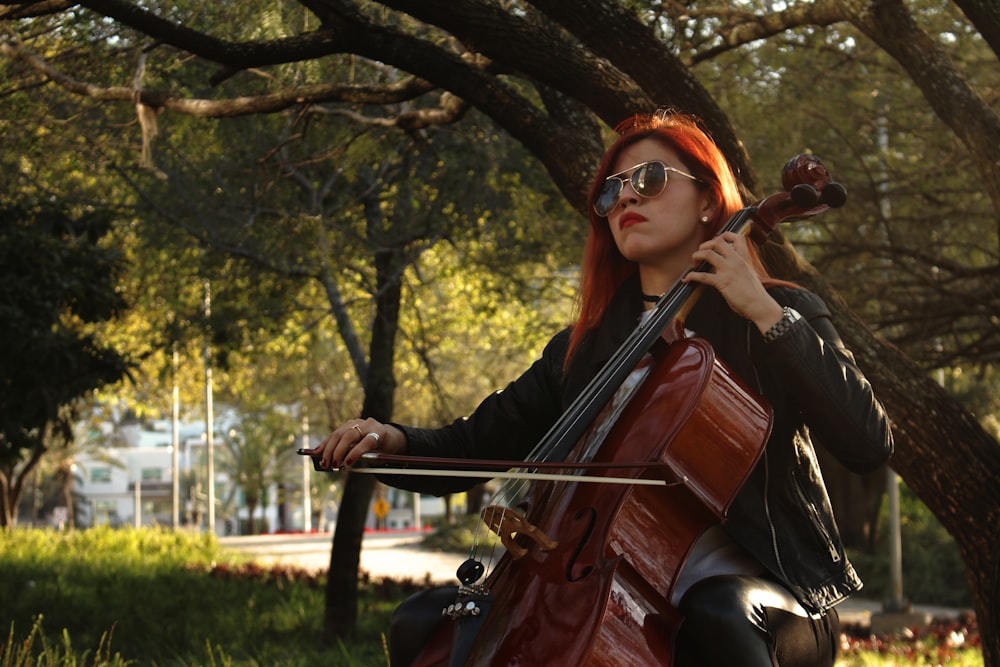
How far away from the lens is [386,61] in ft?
14.9

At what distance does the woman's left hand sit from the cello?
88mm

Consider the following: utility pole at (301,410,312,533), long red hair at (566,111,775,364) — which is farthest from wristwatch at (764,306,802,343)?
utility pole at (301,410,312,533)

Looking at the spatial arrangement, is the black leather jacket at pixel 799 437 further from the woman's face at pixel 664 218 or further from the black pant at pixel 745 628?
the woman's face at pixel 664 218

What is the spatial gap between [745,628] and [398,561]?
71.1 feet

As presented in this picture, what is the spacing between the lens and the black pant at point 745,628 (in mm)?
1997

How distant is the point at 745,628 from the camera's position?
6.55 feet

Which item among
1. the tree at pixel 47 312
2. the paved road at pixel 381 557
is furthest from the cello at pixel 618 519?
Answer: the paved road at pixel 381 557

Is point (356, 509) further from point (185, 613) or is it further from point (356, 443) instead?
point (356, 443)

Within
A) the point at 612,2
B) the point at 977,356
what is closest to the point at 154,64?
the point at 612,2

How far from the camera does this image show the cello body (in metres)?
2.00

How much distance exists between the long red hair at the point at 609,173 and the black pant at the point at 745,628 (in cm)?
67

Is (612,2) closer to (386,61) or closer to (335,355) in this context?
(386,61)

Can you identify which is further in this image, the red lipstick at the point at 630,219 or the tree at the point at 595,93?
the tree at the point at 595,93

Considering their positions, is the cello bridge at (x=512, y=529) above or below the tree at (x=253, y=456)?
above
